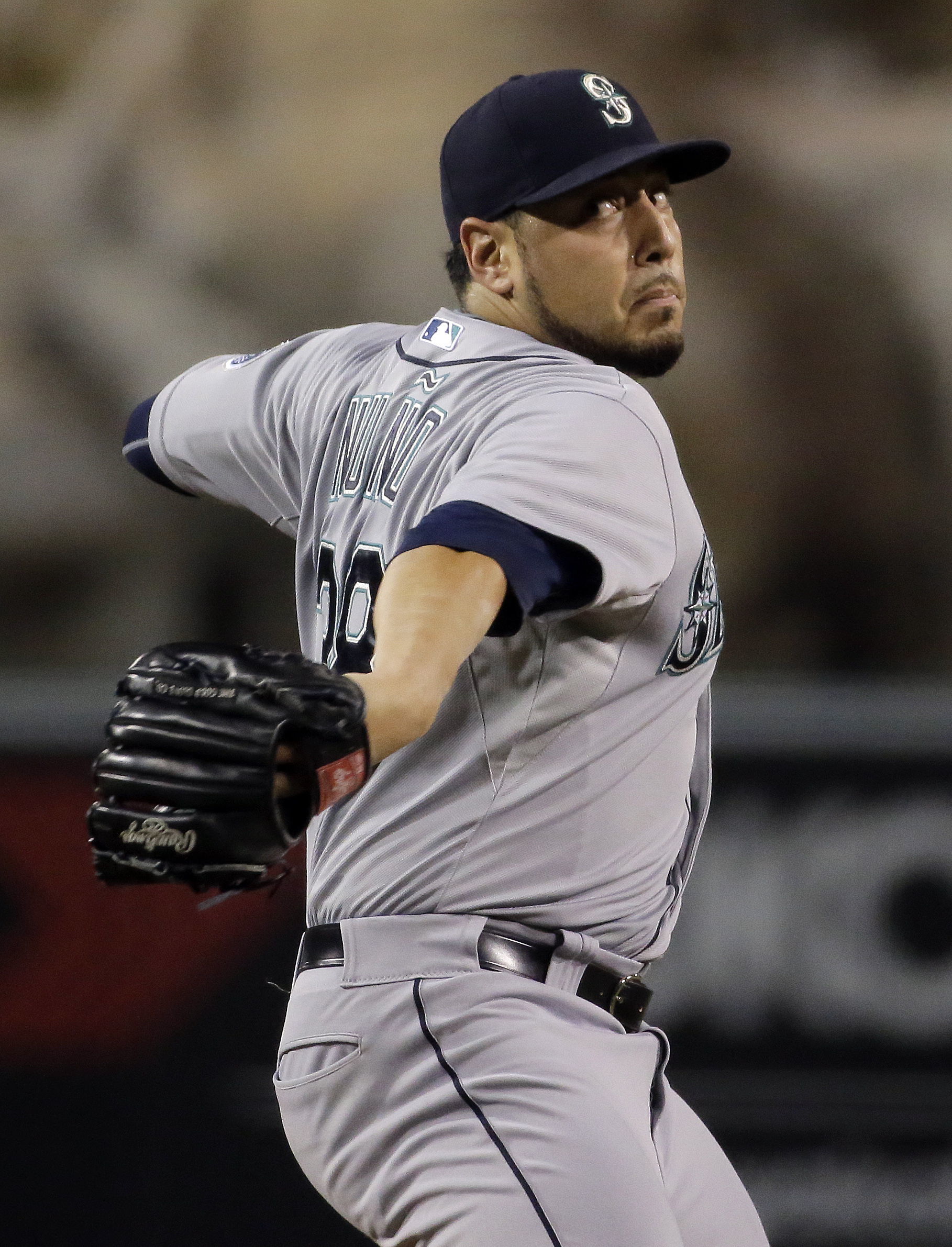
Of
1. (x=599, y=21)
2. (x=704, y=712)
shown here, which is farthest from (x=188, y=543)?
(x=704, y=712)

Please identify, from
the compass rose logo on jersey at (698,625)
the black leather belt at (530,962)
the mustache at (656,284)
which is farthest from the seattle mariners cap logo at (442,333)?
the black leather belt at (530,962)

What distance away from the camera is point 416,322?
178 inches

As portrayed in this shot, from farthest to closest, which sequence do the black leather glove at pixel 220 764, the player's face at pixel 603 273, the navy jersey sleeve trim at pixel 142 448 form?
1. the navy jersey sleeve trim at pixel 142 448
2. the player's face at pixel 603 273
3. the black leather glove at pixel 220 764

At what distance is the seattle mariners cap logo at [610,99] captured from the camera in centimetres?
187

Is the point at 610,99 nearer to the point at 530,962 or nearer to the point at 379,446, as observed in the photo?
the point at 379,446

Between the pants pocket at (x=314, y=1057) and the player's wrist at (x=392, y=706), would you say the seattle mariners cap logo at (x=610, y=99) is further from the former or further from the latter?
the pants pocket at (x=314, y=1057)

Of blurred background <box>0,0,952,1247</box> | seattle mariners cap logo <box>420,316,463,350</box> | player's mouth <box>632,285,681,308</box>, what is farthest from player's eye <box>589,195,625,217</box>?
blurred background <box>0,0,952,1247</box>

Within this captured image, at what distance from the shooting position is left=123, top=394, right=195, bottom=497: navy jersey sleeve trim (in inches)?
92.0

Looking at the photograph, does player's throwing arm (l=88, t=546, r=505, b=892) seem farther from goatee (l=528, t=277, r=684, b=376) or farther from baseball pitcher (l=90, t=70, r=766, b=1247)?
goatee (l=528, t=277, r=684, b=376)

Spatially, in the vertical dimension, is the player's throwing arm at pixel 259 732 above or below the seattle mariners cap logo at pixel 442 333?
below

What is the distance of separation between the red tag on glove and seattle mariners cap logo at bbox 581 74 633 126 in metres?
0.94

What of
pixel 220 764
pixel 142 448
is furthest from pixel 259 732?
pixel 142 448

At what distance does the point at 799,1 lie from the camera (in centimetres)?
460

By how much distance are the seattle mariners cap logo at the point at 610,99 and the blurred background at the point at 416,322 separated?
1.80 m
